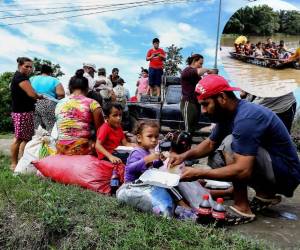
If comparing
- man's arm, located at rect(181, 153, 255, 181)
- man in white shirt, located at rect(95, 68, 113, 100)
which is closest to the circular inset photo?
man's arm, located at rect(181, 153, 255, 181)

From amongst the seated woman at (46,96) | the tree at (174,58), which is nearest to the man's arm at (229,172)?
the seated woman at (46,96)

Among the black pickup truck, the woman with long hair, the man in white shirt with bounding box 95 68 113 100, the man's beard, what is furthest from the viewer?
the black pickup truck

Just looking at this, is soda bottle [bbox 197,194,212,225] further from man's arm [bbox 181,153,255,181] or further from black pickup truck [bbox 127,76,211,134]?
black pickup truck [bbox 127,76,211,134]

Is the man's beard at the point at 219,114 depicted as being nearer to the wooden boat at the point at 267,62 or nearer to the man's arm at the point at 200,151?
the man's arm at the point at 200,151

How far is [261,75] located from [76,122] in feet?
7.18

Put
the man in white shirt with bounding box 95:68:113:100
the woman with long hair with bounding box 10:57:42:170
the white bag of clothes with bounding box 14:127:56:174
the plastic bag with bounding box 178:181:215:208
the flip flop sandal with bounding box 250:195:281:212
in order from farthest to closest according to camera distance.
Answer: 1. the man in white shirt with bounding box 95:68:113:100
2. the woman with long hair with bounding box 10:57:42:170
3. the white bag of clothes with bounding box 14:127:56:174
4. the flip flop sandal with bounding box 250:195:281:212
5. the plastic bag with bounding box 178:181:215:208

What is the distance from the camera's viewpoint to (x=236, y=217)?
3693 mm

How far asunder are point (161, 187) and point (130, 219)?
0.37 metres

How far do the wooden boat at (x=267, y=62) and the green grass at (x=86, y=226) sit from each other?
6.61 ft

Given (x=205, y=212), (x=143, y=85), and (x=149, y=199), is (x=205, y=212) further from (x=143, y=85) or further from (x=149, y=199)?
(x=143, y=85)

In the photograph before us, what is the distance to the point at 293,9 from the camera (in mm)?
4523

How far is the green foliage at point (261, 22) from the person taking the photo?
4.66m

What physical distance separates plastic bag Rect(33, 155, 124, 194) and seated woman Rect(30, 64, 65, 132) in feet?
4.83

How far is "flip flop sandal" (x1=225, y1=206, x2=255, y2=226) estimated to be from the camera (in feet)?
12.0
